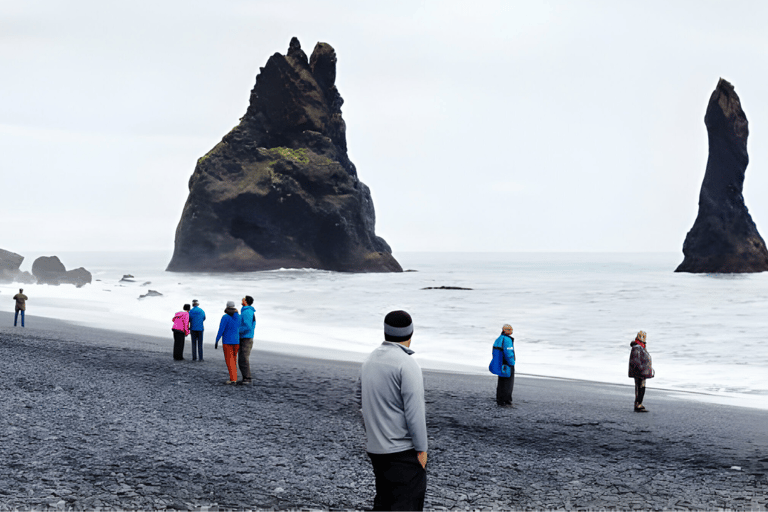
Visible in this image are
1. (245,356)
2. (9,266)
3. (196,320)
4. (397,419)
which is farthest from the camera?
(9,266)

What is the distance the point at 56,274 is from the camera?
8069cm

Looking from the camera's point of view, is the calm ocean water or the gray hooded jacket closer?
the gray hooded jacket

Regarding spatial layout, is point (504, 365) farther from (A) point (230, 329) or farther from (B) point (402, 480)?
(B) point (402, 480)

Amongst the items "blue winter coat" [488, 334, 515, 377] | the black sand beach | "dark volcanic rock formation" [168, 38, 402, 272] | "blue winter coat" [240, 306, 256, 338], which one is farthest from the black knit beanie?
"dark volcanic rock formation" [168, 38, 402, 272]

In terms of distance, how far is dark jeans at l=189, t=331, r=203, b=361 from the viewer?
19.2 meters

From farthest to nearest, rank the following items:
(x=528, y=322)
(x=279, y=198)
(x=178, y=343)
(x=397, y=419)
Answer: (x=279, y=198) → (x=528, y=322) → (x=178, y=343) → (x=397, y=419)

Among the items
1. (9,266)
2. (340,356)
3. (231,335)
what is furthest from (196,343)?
(9,266)

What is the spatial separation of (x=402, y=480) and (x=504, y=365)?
30.3 feet

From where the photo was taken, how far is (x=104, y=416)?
1176cm

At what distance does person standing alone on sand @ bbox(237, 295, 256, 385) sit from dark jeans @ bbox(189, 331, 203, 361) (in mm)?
3888

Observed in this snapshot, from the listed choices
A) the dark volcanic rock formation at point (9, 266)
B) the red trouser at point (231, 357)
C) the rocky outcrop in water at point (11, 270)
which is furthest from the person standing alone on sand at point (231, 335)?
the dark volcanic rock formation at point (9, 266)

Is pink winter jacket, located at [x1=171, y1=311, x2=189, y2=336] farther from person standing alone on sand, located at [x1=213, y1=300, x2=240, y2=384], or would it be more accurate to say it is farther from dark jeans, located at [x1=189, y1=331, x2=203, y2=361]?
person standing alone on sand, located at [x1=213, y1=300, x2=240, y2=384]

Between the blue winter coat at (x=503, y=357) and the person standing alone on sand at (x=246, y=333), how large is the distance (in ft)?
17.5

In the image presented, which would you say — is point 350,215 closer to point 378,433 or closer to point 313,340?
point 313,340
